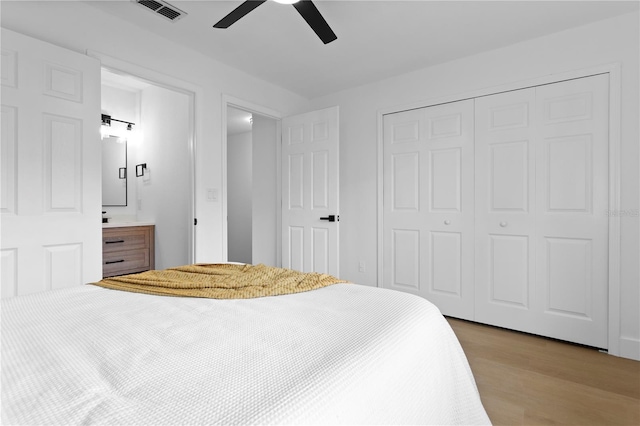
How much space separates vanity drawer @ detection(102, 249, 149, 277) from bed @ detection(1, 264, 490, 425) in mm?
2486

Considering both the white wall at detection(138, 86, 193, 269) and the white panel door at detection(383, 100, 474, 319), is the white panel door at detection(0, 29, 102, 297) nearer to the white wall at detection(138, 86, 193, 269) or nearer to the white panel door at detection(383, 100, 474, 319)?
the white wall at detection(138, 86, 193, 269)

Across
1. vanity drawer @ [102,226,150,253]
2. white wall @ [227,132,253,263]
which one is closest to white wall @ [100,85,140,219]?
vanity drawer @ [102,226,150,253]

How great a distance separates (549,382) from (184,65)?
11.6ft

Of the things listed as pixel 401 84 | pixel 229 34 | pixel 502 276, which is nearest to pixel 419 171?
pixel 401 84

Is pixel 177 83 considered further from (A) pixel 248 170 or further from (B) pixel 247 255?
(B) pixel 247 255

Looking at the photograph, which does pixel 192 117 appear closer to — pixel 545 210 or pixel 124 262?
pixel 124 262

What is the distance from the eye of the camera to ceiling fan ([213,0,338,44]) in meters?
1.82

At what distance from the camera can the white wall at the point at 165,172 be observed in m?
3.49

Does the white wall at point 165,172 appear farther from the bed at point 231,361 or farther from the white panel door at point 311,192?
the bed at point 231,361

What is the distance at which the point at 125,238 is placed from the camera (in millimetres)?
3656

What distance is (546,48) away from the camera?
263cm

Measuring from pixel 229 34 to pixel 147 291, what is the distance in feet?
7.08

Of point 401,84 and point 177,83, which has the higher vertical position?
point 401,84

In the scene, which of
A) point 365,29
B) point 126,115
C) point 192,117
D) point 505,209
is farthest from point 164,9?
point 505,209
